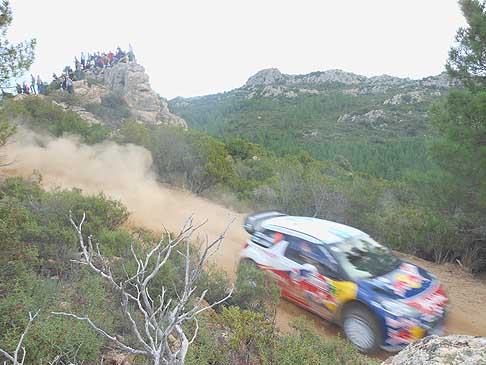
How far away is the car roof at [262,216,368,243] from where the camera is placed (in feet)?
20.6

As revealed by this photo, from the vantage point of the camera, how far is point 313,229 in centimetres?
657

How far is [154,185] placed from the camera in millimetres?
16594

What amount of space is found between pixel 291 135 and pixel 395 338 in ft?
184

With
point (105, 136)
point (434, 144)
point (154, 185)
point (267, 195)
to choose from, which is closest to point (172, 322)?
point (434, 144)

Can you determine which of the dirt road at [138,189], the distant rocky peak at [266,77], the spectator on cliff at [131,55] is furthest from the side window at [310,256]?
the distant rocky peak at [266,77]

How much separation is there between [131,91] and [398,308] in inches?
1620

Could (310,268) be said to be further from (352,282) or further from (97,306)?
(97,306)

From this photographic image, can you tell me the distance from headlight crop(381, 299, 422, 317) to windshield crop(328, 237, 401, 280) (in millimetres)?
549

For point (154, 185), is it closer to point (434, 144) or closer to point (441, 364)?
point (434, 144)

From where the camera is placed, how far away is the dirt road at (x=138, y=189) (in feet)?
30.3

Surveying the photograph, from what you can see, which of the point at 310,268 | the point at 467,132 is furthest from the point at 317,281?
the point at 467,132

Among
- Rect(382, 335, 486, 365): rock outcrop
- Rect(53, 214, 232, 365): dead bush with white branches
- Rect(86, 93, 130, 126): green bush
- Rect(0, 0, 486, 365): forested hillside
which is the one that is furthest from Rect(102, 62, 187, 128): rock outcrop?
Rect(382, 335, 486, 365): rock outcrop

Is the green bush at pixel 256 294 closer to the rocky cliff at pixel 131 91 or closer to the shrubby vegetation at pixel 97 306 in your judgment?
the shrubby vegetation at pixel 97 306

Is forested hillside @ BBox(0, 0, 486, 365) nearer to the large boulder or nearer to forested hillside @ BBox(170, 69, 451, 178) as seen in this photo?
the large boulder
